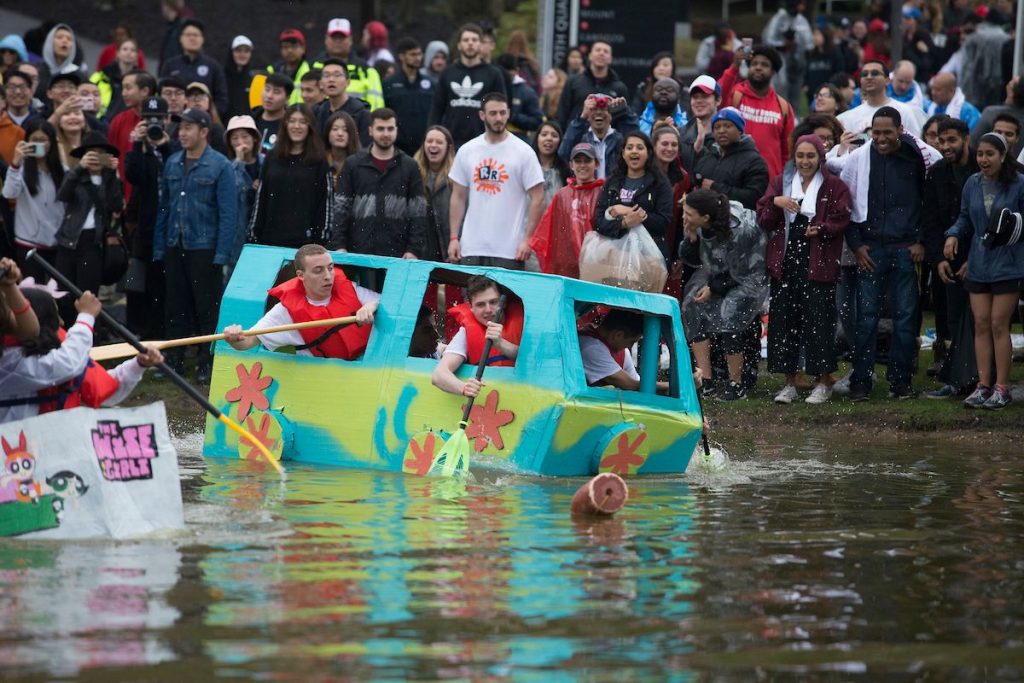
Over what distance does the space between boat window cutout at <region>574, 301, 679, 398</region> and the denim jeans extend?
3287mm

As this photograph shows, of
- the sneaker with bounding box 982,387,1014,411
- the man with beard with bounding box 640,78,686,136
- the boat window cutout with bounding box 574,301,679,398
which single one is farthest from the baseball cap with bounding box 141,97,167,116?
the sneaker with bounding box 982,387,1014,411

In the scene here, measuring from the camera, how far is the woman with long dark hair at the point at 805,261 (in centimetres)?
1458

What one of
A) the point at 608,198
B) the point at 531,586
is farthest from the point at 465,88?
the point at 531,586

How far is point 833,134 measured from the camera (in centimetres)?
1542

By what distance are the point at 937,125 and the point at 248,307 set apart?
6253 millimetres

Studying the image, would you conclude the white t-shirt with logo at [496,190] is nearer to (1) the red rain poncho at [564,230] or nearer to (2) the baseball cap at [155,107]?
(1) the red rain poncho at [564,230]

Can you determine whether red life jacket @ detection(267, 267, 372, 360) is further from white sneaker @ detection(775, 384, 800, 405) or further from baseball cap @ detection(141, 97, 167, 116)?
baseball cap @ detection(141, 97, 167, 116)

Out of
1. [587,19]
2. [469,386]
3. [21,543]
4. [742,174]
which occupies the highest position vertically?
[587,19]

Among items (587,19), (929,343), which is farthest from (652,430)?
(587,19)

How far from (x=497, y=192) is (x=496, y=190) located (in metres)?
0.02

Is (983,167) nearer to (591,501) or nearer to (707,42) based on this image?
(591,501)

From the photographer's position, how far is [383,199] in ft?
48.9

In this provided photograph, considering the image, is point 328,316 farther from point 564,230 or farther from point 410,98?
point 410,98

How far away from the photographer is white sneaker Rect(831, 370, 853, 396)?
49.4 ft
